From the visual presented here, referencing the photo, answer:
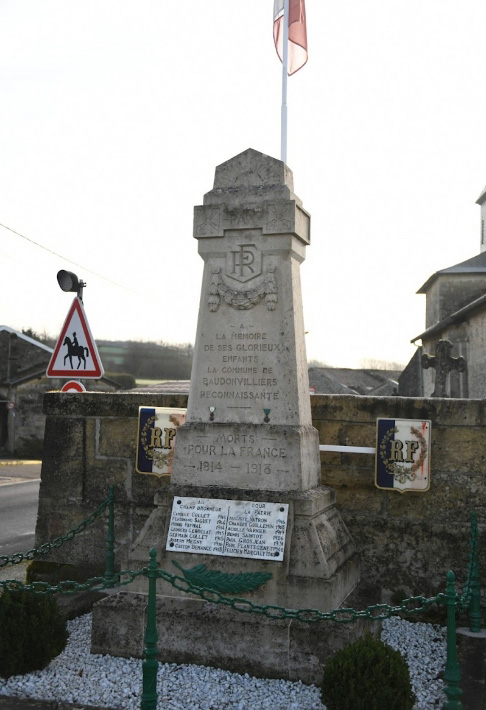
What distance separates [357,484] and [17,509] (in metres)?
8.57

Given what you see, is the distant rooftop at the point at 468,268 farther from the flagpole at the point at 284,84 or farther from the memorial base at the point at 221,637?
the memorial base at the point at 221,637

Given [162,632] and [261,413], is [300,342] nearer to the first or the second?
[261,413]

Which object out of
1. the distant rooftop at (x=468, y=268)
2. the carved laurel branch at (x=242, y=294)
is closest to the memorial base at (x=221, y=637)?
the carved laurel branch at (x=242, y=294)

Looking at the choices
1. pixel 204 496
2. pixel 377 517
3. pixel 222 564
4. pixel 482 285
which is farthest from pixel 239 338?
pixel 482 285

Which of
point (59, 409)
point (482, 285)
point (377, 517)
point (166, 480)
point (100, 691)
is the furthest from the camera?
point (482, 285)

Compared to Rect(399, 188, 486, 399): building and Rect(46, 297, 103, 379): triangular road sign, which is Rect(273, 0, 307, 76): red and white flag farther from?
Rect(399, 188, 486, 399): building

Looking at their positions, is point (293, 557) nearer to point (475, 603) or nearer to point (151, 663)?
point (151, 663)

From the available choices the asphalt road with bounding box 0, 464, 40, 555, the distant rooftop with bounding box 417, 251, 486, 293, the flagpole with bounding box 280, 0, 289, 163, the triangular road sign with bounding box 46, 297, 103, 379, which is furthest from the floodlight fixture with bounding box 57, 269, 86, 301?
the distant rooftop with bounding box 417, 251, 486, 293

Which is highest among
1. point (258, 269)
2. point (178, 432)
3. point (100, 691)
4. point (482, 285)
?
point (482, 285)

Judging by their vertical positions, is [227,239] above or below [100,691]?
above

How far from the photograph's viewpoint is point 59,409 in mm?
7301

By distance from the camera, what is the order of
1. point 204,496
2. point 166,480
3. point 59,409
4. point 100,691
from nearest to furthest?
1. point 100,691
2. point 204,496
3. point 166,480
4. point 59,409

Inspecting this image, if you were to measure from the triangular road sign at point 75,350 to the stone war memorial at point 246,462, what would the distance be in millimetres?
1511

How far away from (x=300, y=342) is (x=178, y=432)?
1233 millimetres
